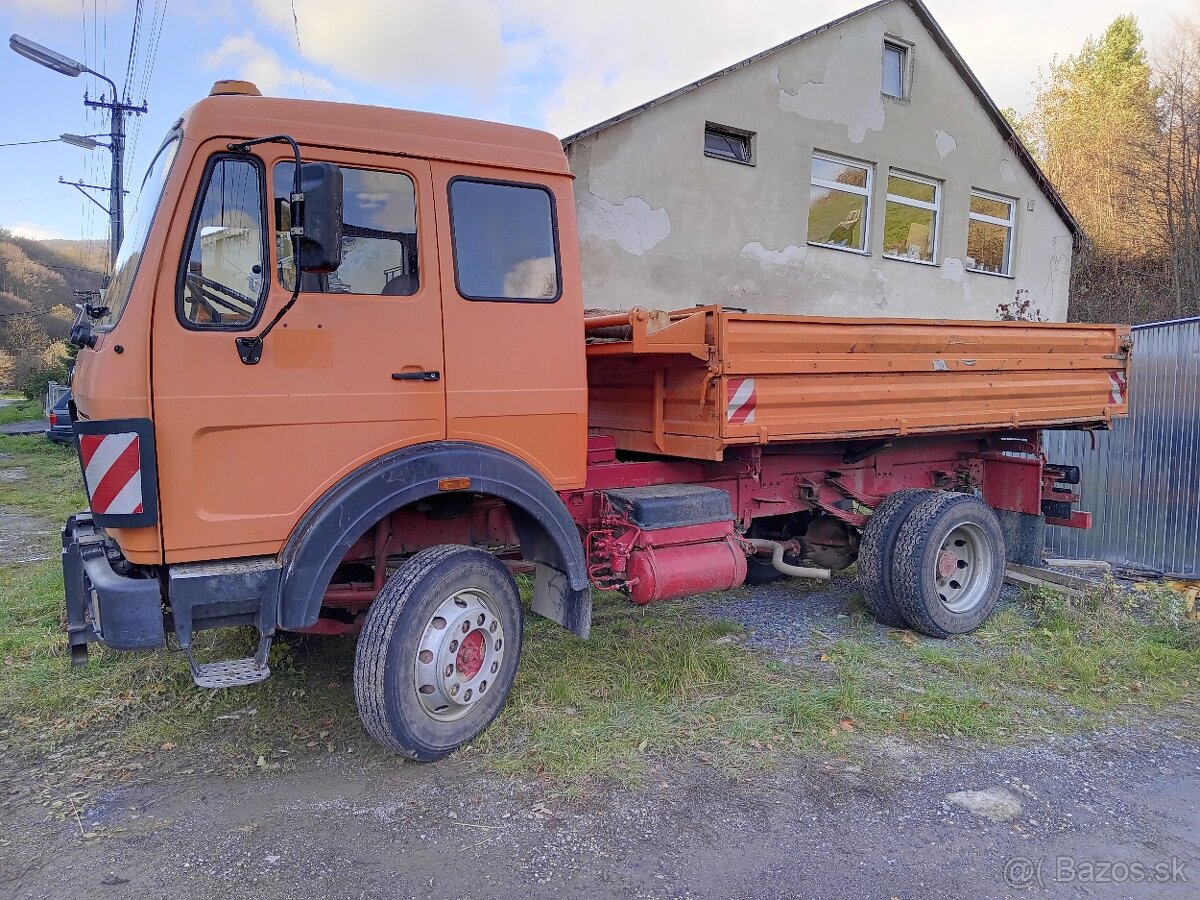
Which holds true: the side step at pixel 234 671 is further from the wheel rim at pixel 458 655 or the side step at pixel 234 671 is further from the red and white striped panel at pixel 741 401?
the red and white striped panel at pixel 741 401

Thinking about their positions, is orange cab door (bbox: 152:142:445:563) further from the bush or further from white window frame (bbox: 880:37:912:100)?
the bush

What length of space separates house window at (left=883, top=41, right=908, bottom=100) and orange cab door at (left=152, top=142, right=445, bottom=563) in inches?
486

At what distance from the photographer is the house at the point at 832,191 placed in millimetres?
10469

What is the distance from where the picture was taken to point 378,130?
350 cm

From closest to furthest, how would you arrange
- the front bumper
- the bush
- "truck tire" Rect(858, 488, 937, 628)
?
the front bumper < "truck tire" Rect(858, 488, 937, 628) < the bush

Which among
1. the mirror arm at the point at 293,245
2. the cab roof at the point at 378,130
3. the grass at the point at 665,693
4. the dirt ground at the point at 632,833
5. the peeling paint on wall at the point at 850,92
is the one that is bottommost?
the dirt ground at the point at 632,833

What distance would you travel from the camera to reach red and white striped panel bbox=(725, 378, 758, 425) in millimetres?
4277

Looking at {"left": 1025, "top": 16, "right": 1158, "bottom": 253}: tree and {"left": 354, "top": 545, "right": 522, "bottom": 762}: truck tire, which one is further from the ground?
{"left": 1025, "top": 16, "right": 1158, "bottom": 253}: tree

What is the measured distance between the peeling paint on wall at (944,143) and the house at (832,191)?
3 cm

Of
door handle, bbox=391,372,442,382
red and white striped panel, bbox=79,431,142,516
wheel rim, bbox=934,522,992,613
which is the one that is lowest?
wheel rim, bbox=934,522,992,613

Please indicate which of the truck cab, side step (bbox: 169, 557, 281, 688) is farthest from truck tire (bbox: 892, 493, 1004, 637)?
side step (bbox: 169, 557, 281, 688)

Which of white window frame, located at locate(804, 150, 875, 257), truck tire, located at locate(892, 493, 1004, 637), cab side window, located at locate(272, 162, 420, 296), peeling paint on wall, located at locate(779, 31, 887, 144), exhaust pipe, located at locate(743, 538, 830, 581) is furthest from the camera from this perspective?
white window frame, located at locate(804, 150, 875, 257)

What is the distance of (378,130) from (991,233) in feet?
45.7

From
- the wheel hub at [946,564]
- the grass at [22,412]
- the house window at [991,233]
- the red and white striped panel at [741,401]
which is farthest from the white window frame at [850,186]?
the grass at [22,412]
